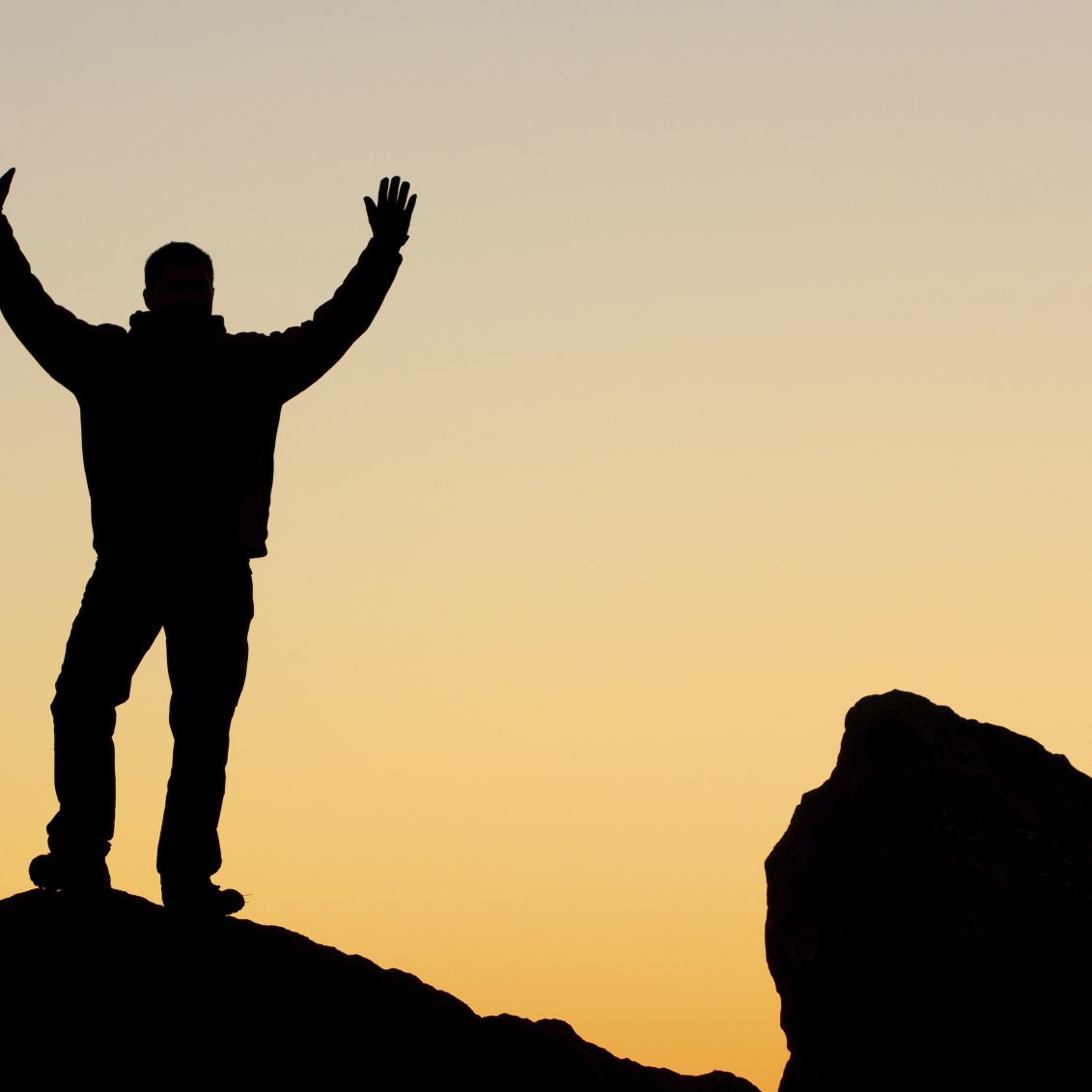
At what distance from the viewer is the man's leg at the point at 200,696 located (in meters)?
10.2

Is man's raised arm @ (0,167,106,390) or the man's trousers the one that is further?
the man's trousers

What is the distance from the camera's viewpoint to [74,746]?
33.4ft

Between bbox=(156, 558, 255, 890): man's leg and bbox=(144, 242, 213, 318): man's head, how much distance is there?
1355mm

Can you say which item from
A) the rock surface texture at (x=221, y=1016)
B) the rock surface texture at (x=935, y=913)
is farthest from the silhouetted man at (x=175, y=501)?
the rock surface texture at (x=935, y=913)

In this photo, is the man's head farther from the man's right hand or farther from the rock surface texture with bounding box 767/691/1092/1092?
the rock surface texture with bounding box 767/691/1092/1092

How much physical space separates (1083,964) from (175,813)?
525 cm

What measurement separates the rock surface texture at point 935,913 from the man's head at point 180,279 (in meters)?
5.16

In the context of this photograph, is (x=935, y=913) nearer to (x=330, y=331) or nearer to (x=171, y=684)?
(x=171, y=684)

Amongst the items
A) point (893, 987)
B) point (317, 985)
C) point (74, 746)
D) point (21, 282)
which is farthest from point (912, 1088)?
point (21, 282)

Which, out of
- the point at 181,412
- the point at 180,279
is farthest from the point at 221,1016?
the point at 180,279

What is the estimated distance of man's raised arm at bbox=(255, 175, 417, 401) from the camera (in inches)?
397

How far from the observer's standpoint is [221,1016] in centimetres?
1020

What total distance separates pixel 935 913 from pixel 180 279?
18.6 ft

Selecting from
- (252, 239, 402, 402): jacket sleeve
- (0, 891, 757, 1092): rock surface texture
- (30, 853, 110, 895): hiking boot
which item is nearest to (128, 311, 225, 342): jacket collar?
(252, 239, 402, 402): jacket sleeve
